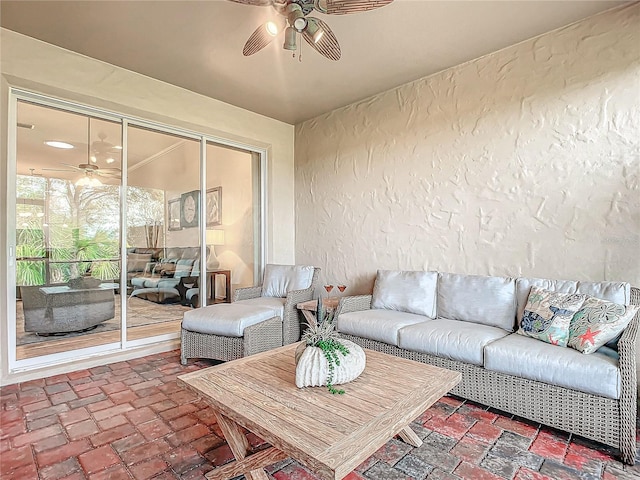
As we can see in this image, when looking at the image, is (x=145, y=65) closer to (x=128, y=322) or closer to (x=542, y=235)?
(x=128, y=322)

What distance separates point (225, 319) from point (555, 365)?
237 cm

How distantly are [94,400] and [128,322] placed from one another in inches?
46.9

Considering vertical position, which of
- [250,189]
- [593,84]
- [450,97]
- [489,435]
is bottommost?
[489,435]

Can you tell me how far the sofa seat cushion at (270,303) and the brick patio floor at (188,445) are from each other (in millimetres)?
1061

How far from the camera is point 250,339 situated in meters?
2.89

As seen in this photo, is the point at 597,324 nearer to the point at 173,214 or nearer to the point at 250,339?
the point at 250,339

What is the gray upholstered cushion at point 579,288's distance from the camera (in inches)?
85.0

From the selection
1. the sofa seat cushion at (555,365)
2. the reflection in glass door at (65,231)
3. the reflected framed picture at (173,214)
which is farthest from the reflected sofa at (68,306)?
the sofa seat cushion at (555,365)

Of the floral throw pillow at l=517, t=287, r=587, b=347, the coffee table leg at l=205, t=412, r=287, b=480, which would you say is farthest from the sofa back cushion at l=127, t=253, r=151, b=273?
the floral throw pillow at l=517, t=287, r=587, b=347

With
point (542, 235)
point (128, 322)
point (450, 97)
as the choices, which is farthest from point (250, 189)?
point (542, 235)

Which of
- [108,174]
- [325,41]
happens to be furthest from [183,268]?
[325,41]

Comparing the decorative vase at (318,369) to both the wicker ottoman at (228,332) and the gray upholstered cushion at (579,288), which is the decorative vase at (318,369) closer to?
the wicker ottoman at (228,332)

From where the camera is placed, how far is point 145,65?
3.14 m

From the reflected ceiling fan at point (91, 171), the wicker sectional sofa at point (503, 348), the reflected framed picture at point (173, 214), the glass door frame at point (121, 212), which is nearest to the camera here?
the wicker sectional sofa at point (503, 348)
